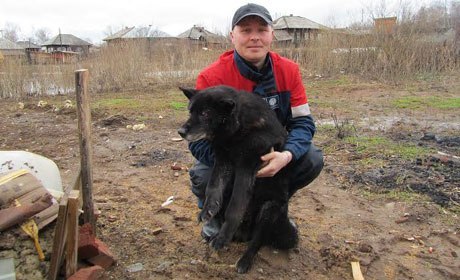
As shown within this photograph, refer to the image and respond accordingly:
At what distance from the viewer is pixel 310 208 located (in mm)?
4352

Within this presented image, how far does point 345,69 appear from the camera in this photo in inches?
647

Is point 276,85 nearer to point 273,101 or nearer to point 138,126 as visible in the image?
point 273,101

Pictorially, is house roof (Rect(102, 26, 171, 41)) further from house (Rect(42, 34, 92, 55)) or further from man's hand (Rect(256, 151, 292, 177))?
house (Rect(42, 34, 92, 55))

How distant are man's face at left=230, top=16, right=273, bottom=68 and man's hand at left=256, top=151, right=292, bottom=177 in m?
0.83

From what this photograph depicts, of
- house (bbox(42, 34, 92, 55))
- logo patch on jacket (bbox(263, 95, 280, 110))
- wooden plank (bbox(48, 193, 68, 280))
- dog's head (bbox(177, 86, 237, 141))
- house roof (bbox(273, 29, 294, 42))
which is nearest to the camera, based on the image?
wooden plank (bbox(48, 193, 68, 280))

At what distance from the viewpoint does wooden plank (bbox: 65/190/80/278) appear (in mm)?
2293

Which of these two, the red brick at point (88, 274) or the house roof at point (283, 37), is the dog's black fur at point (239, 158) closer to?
the red brick at point (88, 274)

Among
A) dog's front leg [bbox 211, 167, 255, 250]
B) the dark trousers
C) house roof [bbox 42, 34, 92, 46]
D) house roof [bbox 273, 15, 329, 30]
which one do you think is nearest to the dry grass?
the dark trousers

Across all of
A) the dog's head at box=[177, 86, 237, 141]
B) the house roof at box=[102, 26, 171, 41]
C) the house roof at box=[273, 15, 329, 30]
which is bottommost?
the dog's head at box=[177, 86, 237, 141]

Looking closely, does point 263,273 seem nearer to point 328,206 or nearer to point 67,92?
point 328,206

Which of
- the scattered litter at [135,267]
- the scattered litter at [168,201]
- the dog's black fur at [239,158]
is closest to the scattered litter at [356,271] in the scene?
the dog's black fur at [239,158]

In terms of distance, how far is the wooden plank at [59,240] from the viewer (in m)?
2.27

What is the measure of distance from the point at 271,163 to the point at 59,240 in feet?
4.76

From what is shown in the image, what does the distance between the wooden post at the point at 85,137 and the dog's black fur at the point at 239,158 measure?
0.77 meters
